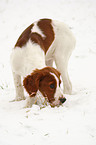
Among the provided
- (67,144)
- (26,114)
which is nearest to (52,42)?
(26,114)

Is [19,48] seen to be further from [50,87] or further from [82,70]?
[82,70]

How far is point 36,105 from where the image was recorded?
9.07 ft

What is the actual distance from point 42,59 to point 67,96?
0.76 m

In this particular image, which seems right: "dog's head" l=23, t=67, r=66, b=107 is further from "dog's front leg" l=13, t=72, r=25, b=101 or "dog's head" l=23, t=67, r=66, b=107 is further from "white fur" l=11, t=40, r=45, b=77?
"dog's front leg" l=13, t=72, r=25, b=101

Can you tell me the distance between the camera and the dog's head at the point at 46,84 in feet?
8.59

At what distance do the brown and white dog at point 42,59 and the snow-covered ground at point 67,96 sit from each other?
0.22 m

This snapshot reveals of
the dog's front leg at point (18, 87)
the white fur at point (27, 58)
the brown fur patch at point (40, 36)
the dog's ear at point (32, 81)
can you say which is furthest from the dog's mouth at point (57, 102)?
the brown fur patch at point (40, 36)

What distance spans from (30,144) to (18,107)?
→ 120 centimetres

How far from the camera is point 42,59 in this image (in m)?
3.10

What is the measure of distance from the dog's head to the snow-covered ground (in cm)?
14

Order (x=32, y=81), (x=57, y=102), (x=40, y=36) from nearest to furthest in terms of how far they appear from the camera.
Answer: (x=32, y=81), (x=57, y=102), (x=40, y=36)

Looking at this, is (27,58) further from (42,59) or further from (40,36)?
(40,36)

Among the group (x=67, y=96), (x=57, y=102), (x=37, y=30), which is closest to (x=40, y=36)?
(x=37, y=30)

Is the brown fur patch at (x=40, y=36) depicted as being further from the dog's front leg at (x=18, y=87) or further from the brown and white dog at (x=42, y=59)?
the dog's front leg at (x=18, y=87)
